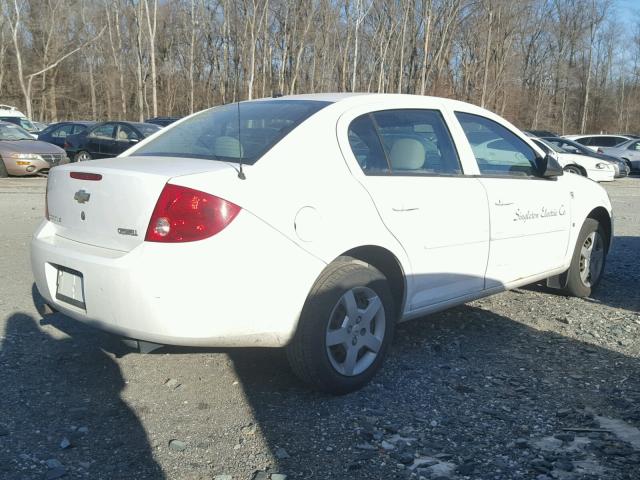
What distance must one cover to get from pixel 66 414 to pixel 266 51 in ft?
157

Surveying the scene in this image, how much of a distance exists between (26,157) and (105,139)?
3.54 metres

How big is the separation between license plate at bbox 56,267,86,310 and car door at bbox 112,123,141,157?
52.9 ft

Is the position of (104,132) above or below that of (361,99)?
below

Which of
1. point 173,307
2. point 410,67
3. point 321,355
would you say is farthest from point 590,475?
point 410,67

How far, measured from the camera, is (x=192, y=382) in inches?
145

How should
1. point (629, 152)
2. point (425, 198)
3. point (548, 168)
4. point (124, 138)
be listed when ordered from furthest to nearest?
point (629, 152), point (124, 138), point (548, 168), point (425, 198)

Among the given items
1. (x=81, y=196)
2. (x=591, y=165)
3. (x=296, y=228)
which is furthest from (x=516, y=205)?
(x=591, y=165)

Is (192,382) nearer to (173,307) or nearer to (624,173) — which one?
(173,307)

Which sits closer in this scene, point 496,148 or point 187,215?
point 187,215

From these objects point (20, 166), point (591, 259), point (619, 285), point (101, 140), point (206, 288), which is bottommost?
point (619, 285)

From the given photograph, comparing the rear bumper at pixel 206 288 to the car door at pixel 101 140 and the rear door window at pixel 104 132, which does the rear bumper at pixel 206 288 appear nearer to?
the car door at pixel 101 140

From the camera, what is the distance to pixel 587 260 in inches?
217

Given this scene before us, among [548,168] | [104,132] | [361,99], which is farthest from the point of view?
[104,132]

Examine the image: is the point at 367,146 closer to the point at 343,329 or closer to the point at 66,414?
the point at 343,329
